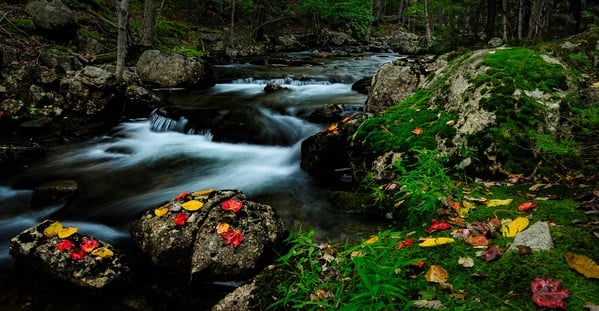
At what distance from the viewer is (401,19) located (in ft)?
159

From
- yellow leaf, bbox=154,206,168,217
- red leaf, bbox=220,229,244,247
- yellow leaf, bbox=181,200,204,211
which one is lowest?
red leaf, bbox=220,229,244,247

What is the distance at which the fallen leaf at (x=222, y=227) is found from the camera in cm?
349

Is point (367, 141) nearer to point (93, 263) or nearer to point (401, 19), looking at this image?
point (93, 263)

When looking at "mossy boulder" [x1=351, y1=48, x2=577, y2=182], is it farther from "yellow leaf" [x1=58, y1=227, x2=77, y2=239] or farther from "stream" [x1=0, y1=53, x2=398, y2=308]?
"yellow leaf" [x1=58, y1=227, x2=77, y2=239]

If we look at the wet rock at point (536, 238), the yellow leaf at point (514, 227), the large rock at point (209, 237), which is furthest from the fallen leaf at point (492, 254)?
the large rock at point (209, 237)

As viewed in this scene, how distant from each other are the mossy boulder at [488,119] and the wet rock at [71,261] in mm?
3348

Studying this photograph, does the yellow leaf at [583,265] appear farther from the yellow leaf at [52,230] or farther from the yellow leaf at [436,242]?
the yellow leaf at [52,230]

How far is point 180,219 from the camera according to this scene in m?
3.69

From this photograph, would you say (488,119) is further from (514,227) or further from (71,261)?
(71,261)

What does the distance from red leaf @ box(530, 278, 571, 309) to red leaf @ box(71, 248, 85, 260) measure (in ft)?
12.5

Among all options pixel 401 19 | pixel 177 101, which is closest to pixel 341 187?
pixel 177 101

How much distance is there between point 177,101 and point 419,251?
9.89 m

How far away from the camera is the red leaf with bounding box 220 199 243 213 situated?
3.69m

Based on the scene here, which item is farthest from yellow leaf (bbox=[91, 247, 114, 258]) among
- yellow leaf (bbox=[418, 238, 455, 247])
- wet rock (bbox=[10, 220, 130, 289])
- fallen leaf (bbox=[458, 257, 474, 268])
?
fallen leaf (bbox=[458, 257, 474, 268])
